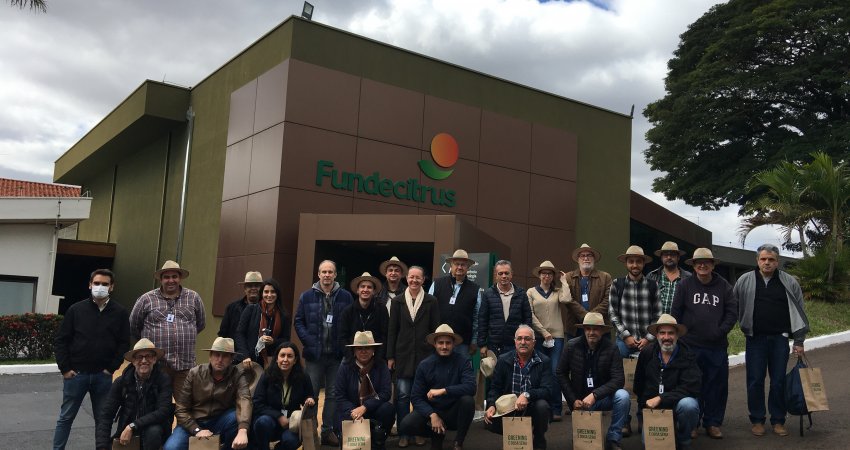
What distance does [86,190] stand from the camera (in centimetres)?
2869

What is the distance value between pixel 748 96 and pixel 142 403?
26638 mm

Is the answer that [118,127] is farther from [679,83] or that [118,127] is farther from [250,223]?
[679,83]

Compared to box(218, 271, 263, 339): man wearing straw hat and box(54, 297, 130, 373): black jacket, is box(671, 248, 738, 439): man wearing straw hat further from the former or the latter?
box(54, 297, 130, 373): black jacket

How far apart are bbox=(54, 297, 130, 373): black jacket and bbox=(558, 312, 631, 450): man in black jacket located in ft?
13.8

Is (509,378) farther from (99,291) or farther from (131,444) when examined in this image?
(99,291)

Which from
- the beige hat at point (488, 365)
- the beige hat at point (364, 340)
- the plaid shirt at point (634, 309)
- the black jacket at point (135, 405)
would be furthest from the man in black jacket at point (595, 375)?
the black jacket at point (135, 405)

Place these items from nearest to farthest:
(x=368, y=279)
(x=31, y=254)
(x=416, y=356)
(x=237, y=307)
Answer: (x=416, y=356) < (x=368, y=279) < (x=237, y=307) < (x=31, y=254)

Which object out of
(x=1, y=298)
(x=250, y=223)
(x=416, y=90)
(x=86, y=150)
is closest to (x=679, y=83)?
(x=416, y=90)

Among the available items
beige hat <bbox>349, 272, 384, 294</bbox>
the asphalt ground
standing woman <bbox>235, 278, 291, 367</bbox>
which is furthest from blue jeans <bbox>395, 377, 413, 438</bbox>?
standing woman <bbox>235, 278, 291, 367</bbox>

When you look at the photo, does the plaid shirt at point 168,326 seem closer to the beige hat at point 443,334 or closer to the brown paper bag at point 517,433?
the beige hat at point 443,334

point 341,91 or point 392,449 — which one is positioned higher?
point 341,91

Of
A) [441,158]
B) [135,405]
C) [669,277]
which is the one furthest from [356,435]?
[441,158]

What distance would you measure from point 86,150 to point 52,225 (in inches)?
302

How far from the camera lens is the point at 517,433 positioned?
20.0 ft
